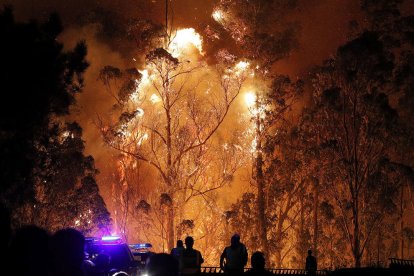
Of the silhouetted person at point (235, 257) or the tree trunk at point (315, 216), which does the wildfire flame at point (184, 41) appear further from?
the silhouetted person at point (235, 257)

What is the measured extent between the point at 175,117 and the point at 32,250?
1091 inches

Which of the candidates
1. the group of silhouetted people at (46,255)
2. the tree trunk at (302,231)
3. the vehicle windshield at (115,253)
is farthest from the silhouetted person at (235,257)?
the tree trunk at (302,231)

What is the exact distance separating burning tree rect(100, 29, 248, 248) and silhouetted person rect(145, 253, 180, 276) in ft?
78.2

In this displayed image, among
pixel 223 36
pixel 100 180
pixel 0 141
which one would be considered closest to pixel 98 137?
pixel 100 180

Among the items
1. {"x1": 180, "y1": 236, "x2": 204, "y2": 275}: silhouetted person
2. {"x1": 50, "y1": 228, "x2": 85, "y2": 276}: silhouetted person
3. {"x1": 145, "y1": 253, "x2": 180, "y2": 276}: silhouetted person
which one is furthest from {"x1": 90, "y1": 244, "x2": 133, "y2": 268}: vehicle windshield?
{"x1": 145, "y1": 253, "x2": 180, "y2": 276}: silhouetted person

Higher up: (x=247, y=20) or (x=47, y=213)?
(x=247, y=20)

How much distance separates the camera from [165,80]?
94.7 ft

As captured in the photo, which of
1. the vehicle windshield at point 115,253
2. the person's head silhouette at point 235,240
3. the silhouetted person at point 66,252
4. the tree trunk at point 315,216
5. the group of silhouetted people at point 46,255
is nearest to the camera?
the group of silhouetted people at point 46,255

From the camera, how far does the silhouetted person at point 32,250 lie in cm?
408

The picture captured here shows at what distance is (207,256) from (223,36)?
1508 centimetres

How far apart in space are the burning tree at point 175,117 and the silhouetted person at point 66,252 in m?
23.4

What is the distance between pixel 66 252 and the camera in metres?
4.41

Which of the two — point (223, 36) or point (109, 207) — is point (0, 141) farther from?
point (223, 36)

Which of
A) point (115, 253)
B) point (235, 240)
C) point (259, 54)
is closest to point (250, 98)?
point (259, 54)
